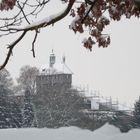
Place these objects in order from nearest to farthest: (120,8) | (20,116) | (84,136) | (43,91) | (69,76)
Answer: (120,8), (84,136), (20,116), (43,91), (69,76)

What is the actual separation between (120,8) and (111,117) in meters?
69.3

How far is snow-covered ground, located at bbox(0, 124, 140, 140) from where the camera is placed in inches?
299

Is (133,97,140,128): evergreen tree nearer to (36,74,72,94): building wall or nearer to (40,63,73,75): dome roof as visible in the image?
(36,74,72,94): building wall

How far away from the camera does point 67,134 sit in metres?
7.98

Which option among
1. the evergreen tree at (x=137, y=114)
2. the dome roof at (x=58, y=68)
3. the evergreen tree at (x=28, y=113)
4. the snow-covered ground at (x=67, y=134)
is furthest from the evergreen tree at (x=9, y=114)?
the dome roof at (x=58, y=68)

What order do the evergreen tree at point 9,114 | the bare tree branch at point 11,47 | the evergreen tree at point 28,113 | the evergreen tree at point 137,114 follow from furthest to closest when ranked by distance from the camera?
the evergreen tree at point 28,113 < the evergreen tree at point 137,114 < the evergreen tree at point 9,114 < the bare tree branch at point 11,47

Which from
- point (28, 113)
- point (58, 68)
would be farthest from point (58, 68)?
point (28, 113)

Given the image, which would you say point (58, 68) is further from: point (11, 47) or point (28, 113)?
point (11, 47)

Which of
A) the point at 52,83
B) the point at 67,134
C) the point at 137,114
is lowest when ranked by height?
the point at 67,134

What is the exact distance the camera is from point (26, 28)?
21.3 ft

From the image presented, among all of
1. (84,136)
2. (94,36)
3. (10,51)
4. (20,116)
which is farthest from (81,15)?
(20,116)

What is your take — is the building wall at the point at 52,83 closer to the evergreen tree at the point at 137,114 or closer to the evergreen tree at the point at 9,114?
the evergreen tree at the point at 9,114

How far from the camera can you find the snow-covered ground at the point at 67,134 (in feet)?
24.9

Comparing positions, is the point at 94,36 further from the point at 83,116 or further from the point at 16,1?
the point at 83,116
